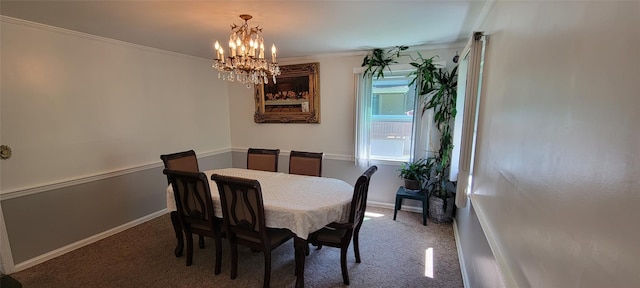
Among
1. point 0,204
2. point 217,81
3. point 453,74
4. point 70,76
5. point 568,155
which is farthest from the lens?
point 217,81

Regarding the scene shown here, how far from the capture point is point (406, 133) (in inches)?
143

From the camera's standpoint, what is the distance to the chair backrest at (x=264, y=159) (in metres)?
3.21

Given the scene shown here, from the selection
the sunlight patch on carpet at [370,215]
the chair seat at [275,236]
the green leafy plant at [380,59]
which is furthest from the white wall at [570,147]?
the sunlight patch on carpet at [370,215]

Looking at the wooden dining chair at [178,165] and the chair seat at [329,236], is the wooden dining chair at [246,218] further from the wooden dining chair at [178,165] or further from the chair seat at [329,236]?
the wooden dining chair at [178,165]

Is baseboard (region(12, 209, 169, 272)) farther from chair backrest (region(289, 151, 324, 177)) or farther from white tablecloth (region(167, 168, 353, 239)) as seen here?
chair backrest (region(289, 151, 324, 177))

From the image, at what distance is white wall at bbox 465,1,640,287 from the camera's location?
20.1 inches

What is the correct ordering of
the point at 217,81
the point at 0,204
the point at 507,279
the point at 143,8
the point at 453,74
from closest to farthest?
the point at 507,279, the point at 143,8, the point at 0,204, the point at 453,74, the point at 217,81

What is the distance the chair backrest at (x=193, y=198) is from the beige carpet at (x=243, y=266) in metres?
0.45

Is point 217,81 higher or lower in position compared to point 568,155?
higher

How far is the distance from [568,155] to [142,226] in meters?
4.00

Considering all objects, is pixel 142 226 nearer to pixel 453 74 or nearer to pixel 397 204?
pixel 397 204

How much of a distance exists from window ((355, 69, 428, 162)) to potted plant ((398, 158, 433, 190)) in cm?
22

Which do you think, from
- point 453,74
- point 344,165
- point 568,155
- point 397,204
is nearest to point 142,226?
point 344,165

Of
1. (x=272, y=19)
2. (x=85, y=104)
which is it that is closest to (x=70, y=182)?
(x=85, y=104)
